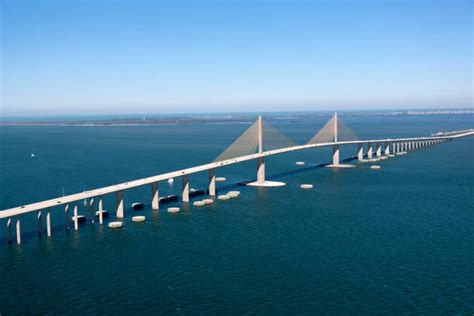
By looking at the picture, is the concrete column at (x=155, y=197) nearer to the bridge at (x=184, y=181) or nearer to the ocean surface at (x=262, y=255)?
the bridge at (x=184, y=181)

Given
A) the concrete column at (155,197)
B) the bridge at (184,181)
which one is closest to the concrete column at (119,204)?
the bridge at (184,181)

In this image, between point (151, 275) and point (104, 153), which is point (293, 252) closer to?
point (151, 275)

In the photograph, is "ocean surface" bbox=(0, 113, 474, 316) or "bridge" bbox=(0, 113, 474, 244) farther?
"bridge" bbox=(0, 113, 474, 244)

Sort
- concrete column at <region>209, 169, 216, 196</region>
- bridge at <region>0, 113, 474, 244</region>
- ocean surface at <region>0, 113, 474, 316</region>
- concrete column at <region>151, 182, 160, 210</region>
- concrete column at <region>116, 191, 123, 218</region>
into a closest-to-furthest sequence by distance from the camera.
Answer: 1. ocean surface at <region>0, 113, 474, 316</region>
2. bridge at <region>0, 113, 474, 244</region>
3. concrete column at <region>116, 191, 123, 218</region>
4. concrete column at <region>151, 182, 160, 210</region>
5. concrete column at <region>209, 169, 216, 196</region>

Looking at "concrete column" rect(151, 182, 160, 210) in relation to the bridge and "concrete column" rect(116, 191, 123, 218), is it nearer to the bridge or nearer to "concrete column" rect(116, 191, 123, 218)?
the bridge

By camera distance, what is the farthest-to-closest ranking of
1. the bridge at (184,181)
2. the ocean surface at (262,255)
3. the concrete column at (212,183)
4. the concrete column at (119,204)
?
the concrete column at (212,183) < the concrete column at (119,204) < the bridge at (184,181) < the ocean surface at (262,255)

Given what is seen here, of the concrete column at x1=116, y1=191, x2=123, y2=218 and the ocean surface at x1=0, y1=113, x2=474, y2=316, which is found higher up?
the concrete column at x1=116, y1=191, x2=123, y2=218

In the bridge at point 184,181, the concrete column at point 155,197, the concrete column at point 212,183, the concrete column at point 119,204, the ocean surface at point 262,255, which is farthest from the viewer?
the concrete column at point 212,183

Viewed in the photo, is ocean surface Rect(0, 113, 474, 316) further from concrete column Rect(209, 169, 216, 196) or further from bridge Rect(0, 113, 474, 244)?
concrete column Rect(209, 169, 216, 196)

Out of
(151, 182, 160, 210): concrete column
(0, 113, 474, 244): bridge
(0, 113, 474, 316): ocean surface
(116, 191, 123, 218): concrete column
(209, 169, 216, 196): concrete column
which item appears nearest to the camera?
(0, 113, 474, 316): ocean surface

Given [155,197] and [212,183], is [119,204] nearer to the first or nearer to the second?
[155,197]

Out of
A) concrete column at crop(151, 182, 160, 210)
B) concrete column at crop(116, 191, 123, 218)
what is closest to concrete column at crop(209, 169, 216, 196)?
concrete column at crop(151, 182, 160, 210)

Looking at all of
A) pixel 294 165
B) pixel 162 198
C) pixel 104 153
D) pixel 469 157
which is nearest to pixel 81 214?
pixel 162 198
